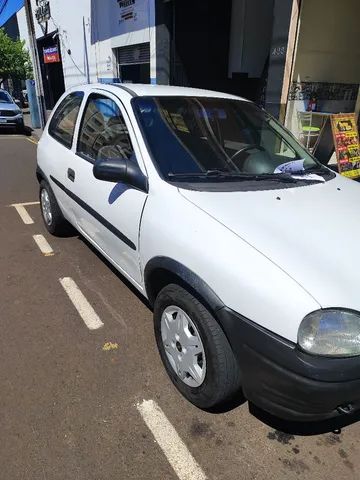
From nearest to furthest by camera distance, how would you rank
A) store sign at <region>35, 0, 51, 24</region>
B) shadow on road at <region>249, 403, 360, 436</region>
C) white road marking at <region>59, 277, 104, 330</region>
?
1. shadow on road at <region>249, 403, 360, 436</region>
2. white road marking at <region>59, 277, 104, 330</region>
3. store sign at <region>35, 0, 51, 24</region>

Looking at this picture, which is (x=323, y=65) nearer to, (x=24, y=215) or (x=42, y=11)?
(x=24, y=215)

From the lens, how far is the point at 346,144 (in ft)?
20.8

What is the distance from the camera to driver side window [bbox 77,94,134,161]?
2.93m

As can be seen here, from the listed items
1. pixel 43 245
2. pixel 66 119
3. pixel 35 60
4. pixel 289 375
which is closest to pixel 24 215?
pixel 43 245

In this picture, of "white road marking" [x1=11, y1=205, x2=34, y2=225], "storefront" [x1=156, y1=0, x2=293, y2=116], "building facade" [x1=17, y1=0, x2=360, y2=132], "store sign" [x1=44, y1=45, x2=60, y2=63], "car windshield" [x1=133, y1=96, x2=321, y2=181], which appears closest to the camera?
"car windshield" [x1=133, y1=96, x2=321, y2=181]

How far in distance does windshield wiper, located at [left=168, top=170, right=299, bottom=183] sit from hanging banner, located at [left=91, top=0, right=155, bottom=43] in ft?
34.5

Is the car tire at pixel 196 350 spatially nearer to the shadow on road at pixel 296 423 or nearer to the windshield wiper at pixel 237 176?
the shadow on road at pixel 296 423

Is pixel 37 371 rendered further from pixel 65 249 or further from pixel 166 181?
pixel 65 249

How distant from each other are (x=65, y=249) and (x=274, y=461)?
126 inches

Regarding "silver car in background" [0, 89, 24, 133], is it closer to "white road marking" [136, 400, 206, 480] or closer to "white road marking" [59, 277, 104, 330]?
"white road marking" [59, 277, 104, 330]

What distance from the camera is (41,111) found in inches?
607

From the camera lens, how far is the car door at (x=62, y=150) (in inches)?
146

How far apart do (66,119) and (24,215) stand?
217 cm

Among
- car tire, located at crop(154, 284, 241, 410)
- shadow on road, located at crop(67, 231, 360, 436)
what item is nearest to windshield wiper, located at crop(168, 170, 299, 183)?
car tire, located at crop(154, 284, 241, 410)
